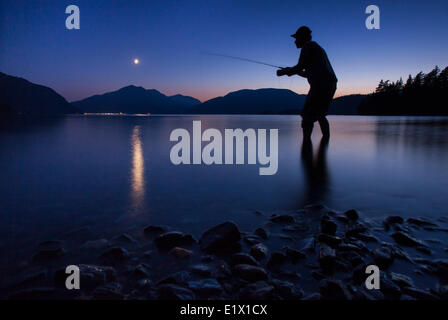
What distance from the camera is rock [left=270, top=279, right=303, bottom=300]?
1.57m

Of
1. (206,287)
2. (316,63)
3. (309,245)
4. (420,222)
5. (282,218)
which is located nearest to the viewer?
(206,287)

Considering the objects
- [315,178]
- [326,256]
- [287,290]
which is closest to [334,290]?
[287,290]

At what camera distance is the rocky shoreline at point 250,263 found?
5.23ft

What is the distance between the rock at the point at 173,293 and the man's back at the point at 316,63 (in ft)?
23.4

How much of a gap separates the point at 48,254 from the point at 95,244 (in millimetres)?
341

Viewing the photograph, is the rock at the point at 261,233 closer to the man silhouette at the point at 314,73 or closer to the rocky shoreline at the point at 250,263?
the rocky shoreline at the point at 250,263

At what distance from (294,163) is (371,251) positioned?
4.38 meters

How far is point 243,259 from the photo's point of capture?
1.96 meters

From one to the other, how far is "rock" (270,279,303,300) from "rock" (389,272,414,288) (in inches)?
26.5

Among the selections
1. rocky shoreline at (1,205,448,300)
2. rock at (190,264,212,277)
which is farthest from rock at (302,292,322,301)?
rock at (190,264,212,277)

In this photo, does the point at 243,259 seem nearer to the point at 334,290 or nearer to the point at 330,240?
the point at 334,290

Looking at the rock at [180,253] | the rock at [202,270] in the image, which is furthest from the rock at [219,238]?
the rock at [202,270]

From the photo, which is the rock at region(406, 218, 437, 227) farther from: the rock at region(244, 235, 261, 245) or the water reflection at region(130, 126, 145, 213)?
the water reflection at region(130, 126, 145, 213)
